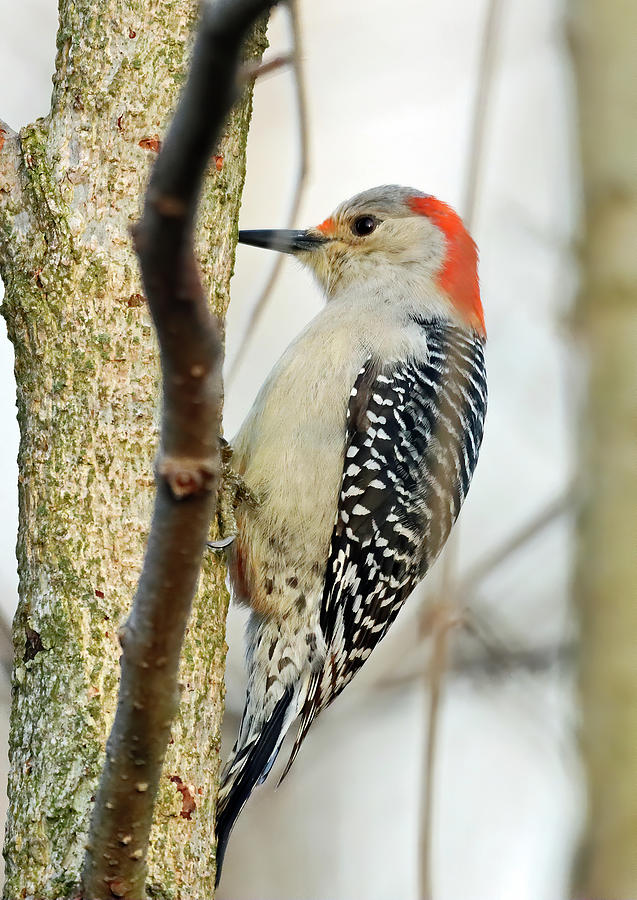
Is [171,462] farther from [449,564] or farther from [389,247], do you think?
[389,247]

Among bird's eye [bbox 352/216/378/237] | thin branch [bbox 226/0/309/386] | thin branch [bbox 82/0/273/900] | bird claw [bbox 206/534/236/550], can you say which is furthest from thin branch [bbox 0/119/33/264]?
bird's eye [bbox 352/216/378/237]

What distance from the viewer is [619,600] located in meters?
3.56

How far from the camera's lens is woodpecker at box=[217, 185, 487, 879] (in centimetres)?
362

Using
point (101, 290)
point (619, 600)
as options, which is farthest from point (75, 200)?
point (619, 600)

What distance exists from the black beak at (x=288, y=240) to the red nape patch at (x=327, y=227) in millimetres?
30

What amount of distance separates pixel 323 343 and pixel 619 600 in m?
1.41

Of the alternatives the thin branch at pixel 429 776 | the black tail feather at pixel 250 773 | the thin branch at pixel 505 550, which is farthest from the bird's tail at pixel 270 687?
the thin branch at pixel 429 776

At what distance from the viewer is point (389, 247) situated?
460 cm

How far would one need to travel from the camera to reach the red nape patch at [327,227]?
4.63 meters

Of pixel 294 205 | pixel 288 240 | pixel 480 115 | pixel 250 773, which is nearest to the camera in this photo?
pixel 480 115

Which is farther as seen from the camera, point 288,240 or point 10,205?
point 288,240

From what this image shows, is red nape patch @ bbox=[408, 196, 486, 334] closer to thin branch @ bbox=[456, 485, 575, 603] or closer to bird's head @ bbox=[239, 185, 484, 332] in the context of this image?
bird's head @ bbox=[239, 185, 484, 332]

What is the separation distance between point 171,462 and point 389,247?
3.35 m

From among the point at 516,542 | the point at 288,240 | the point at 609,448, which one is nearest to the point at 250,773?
the point at 516,542
